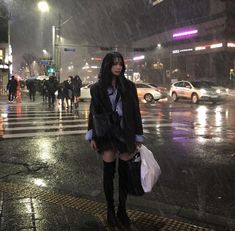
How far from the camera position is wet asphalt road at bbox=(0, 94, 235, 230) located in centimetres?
530

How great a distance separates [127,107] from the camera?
4.28 metres

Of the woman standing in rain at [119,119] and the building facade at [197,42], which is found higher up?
the building facade at [197,42]

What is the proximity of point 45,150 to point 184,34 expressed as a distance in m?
74.4

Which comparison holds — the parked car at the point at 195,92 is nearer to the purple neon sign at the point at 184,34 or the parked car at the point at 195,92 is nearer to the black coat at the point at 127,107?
the black coat at the point at 127,107

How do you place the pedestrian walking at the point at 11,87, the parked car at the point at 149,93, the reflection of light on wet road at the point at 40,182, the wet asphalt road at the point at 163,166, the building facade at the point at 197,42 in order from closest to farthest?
the wet asphalt road at the point at 163,166, the reflection of light on wet road at the point at 40,182, the pedestrian walking at the point at 11,87, the parked car at the point at 149,93, the building facade at the point at 197,42

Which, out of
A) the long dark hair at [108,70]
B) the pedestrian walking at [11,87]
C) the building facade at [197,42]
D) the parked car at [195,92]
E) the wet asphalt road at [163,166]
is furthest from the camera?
the building facade at [197,42]

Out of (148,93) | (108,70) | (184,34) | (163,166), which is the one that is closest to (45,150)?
(163,166)

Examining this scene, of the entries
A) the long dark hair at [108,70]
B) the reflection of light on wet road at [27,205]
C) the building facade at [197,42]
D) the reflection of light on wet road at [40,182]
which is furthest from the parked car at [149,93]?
the building facade at [197,42]

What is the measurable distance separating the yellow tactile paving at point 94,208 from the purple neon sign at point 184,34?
2894 inches

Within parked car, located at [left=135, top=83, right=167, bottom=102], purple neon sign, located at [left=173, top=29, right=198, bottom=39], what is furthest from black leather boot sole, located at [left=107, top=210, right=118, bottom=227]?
purple neon sign, located at [left=173, top=29, right=198, bottom=39]

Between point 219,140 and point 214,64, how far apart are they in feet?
205

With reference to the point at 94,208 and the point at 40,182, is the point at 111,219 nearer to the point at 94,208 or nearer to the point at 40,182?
the point at 94,208

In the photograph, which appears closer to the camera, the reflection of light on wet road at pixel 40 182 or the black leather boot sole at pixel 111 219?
the black leather boot sole at pixel 111 219

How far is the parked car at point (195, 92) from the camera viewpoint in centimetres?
2789
